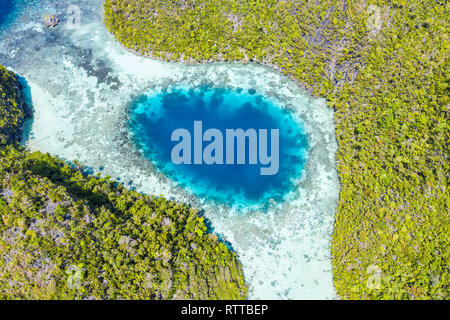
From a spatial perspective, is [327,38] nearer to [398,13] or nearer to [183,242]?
[398,13]

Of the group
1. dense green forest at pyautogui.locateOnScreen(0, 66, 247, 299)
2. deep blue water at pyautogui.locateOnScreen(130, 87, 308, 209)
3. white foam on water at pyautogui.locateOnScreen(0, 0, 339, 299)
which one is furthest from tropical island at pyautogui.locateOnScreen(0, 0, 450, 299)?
deep blue water at pyautogui.locateOnScreen(130, 87, 308, 209)

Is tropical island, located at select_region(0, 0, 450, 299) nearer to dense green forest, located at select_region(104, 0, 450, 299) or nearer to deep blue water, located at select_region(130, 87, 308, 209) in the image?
dense green forest, located at select_region(104, 0, 450, 299)

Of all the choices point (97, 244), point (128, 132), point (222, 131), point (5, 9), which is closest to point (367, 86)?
point (222, 131)

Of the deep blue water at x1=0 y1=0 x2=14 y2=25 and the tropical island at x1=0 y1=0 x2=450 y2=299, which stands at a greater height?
the deep blue water at x1=0 y1=0 x2=14 y2=25

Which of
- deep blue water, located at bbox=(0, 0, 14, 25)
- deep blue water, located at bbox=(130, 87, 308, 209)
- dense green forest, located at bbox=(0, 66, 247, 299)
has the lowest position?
dense green forest, located at bbox=(0, 66, 247, 299)

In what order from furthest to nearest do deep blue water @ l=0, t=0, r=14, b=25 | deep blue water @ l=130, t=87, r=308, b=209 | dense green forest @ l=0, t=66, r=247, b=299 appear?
1. deep blue water @ l=0, t=0, r=14, b=25
2. deep blue water @ l=130, t=87, r=308, b=209
3. dense green forest @ l=0, t=66, r=247, b=299

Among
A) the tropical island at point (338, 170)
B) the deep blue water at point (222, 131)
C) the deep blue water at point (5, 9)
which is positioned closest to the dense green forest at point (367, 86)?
the tropical island at point (338, 170)
